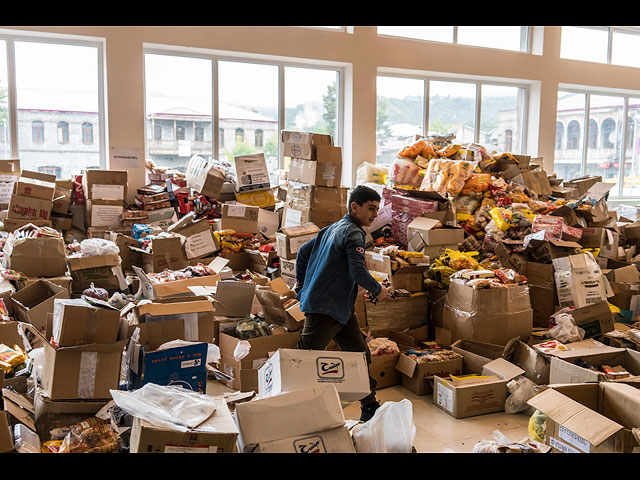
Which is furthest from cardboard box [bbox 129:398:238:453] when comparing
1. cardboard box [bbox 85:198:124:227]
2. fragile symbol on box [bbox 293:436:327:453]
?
cardboard box [bbox 85:198:124:227]

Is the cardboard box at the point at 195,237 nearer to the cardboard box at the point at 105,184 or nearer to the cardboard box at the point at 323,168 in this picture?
the cardboard box at the point at 105,184

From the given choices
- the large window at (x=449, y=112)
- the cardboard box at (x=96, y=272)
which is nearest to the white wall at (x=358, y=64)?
the large window at (x=449, y=112)

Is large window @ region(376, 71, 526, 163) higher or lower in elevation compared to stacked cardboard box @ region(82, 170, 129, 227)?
higher

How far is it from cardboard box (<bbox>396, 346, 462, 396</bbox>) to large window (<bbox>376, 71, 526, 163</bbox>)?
4132 mm

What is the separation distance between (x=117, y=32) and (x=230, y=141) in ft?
5.71

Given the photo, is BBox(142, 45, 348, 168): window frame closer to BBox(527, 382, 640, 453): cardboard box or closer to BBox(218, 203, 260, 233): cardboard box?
BBox(218, 203, 260, 233): cardboard box

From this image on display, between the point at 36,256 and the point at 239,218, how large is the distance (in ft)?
6.19

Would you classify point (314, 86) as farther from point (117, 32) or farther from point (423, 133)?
point (117, 32)

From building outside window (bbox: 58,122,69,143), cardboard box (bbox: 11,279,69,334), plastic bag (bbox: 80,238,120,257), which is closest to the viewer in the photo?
cardboard box (bbox: 11,279,69,334)

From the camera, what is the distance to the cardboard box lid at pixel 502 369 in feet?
11.2

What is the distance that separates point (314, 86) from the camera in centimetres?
713

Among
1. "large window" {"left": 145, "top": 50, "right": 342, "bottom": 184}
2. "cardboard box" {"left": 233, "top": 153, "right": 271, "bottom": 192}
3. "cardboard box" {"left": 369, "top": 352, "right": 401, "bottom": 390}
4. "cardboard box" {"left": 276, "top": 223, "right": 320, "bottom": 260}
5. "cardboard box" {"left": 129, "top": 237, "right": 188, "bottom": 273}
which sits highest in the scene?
"large window" {"left": 145, "top": 50, "right": 342, "bottom": 184}

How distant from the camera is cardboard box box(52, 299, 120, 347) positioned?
2.21m
